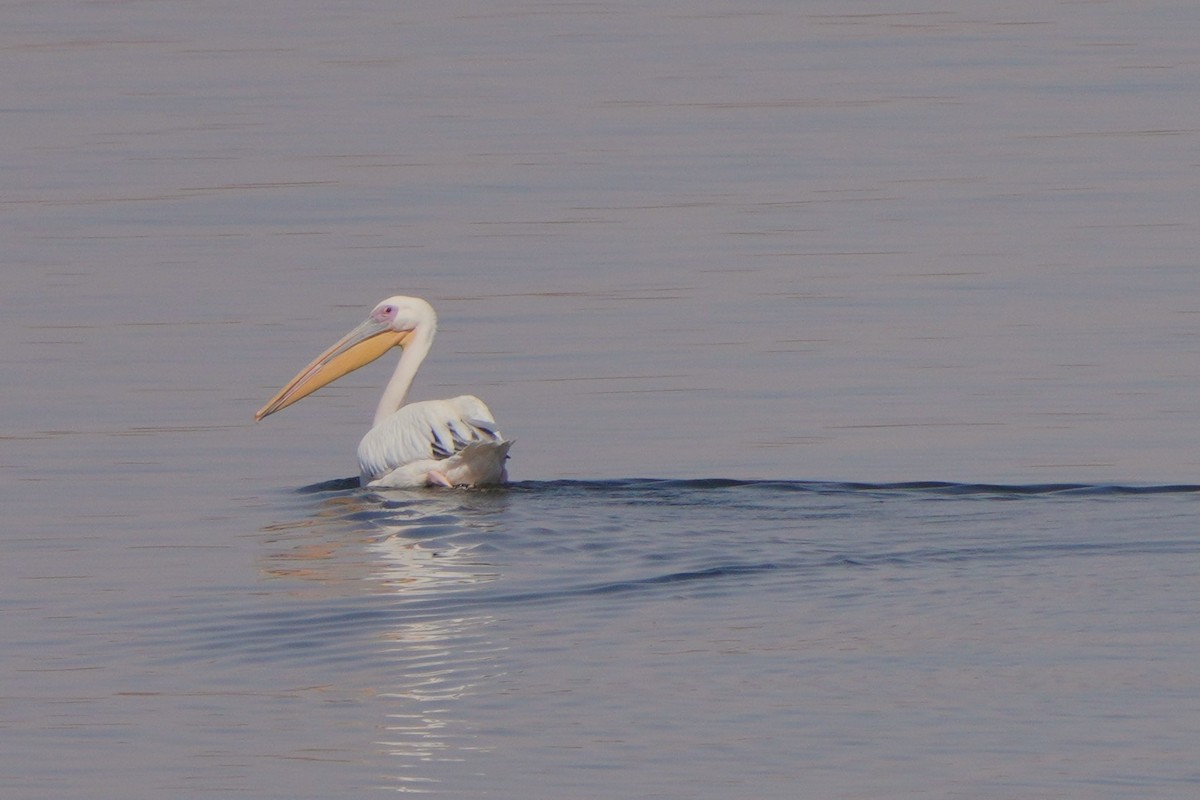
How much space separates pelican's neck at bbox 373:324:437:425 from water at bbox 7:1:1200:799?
15.0 inches

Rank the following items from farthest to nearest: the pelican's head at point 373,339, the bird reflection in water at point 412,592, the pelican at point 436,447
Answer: the pelican's head at point 373,339 → the pelican at point 436,447 → the bird reflection in water at point 412,592

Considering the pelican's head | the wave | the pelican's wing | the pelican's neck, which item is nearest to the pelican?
the pelican's wing

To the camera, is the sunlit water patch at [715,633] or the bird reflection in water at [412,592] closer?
the sunlit water patch at [715,633]

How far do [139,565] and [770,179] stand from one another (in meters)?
9.13

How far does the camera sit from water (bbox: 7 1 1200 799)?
671cm

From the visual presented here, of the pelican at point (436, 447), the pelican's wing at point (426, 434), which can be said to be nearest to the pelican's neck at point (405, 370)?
the pelican at point (436, 447)

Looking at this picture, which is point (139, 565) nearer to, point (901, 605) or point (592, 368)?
point (901, 605)

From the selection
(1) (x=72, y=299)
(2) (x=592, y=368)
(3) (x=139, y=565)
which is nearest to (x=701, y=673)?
(3) (x=139, y=565)

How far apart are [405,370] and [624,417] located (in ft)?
3.68

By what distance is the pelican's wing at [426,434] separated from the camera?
10453 mm

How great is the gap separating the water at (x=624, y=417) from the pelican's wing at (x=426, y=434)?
25 cm

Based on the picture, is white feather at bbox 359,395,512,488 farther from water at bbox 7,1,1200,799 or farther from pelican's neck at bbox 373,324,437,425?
pelican's neck at bbox 373,324,437,425

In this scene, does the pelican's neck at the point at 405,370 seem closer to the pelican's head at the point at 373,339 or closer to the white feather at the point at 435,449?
the pelican's head at the point at 373,339

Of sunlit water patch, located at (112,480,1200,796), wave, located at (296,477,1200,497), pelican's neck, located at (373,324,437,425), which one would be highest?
pelican's neck, located at (373,324,437,425)
